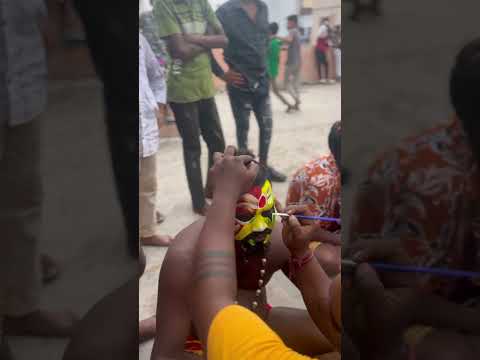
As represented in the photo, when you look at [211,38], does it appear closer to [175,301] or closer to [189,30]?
[189,30]

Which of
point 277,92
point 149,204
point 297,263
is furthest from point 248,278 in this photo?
point 277,92

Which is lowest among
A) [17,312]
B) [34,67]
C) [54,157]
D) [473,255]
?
[17,312]

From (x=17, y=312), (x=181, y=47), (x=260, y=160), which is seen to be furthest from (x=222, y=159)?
(x=17, y=312)

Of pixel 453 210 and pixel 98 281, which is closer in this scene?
pixel 453 210

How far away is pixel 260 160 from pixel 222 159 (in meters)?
0.07

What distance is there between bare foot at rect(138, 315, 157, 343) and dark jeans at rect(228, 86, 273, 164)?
35 cm

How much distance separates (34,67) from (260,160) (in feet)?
1.26

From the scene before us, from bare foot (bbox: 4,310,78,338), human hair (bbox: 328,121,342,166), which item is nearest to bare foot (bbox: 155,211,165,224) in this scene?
bare foot (bbox: 4,310,78,338)

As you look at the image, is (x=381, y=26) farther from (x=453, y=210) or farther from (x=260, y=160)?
(x=260, y=160)

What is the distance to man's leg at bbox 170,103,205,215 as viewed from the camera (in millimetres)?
952

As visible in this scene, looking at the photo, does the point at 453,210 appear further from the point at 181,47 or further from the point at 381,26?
the point at 181,47

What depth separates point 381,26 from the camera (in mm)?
668

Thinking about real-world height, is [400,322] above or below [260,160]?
below

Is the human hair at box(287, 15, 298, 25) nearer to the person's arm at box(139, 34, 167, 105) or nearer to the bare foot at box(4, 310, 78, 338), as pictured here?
the person's arm at box(139, 34, 167, 105)
